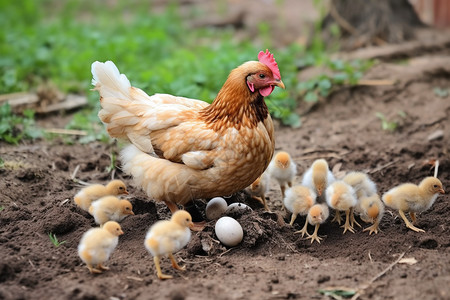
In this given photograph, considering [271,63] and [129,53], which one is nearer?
[271,63]

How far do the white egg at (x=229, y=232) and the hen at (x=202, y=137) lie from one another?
0.30m

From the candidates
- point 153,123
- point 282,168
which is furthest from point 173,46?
point 153,123

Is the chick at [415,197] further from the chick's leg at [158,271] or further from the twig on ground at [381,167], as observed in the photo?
the chick's leg at [158,271]

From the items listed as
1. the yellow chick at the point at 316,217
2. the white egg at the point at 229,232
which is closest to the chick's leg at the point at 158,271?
the white egg at the point at 229,232

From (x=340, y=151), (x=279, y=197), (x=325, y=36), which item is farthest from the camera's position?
(x=325, y=36)

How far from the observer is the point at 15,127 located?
281 inches

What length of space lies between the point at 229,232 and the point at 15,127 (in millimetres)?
3748

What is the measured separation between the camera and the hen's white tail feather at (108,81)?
16.6 feet

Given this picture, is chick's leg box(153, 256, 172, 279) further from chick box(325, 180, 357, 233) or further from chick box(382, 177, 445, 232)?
chick box(382, 177, 445, 232)

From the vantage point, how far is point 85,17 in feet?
44.9

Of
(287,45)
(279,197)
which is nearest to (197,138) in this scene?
(279,197)

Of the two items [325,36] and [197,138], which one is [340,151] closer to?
[197,138]

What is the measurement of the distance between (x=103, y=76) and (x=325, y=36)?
5.78 m

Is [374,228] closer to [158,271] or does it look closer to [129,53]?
[158,271]
